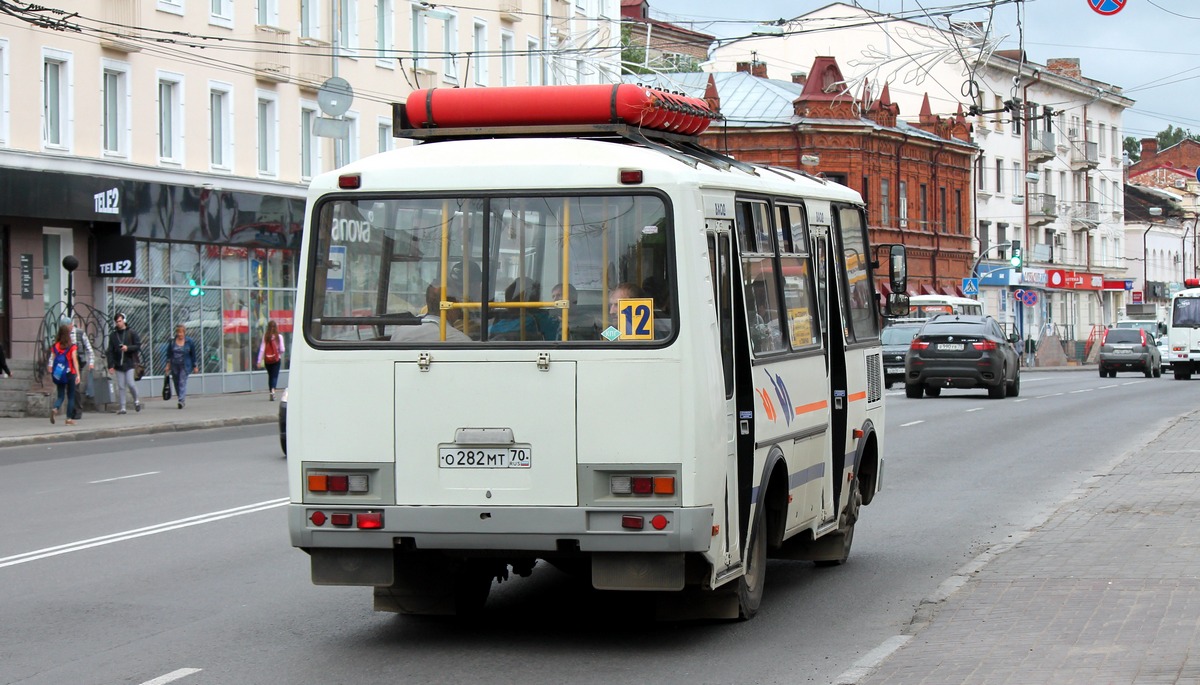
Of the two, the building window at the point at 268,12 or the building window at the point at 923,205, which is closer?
the building window at the point at 268,12

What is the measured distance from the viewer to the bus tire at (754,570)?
884cm

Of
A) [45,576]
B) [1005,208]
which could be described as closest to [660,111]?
[45,576]

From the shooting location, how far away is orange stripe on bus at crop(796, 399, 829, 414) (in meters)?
9.67

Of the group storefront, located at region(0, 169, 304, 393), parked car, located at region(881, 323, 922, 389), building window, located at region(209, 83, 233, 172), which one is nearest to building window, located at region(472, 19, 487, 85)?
storefront, located at region(0, 169, 304, 393)

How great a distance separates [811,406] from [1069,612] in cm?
195

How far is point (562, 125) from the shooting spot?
28.5 feet

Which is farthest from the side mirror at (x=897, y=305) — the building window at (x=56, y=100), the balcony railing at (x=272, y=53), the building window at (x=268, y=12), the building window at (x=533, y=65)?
the building window at (x=533, y=65)

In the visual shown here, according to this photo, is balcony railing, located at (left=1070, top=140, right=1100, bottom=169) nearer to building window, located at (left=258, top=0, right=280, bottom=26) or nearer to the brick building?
the brick building

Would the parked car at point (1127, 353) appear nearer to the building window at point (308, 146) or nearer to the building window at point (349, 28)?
the building window at point (349, 28)

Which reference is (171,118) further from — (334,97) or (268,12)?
(334,97)

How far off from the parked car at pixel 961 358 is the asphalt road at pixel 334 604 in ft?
50.9

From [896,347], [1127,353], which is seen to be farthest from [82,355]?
[1127,353]

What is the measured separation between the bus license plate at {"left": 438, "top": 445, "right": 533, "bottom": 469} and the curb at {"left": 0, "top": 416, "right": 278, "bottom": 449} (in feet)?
58.8

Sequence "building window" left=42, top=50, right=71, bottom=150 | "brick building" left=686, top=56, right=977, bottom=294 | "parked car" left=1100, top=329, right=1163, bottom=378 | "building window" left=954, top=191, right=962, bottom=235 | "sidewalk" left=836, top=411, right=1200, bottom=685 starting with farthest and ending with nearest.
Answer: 1. "building window" left=954, top=191, right=962, bottom=235
2. "brick building" left=686, top=56, right=977, bottom=294
3. "parked car" left=1100, top=329, right=1163, bottom=378
4. "building window" left=42, top=50, right=71, bottom=150
5. "sidewalk" left=836, top=411, right=1200, bottom=685
